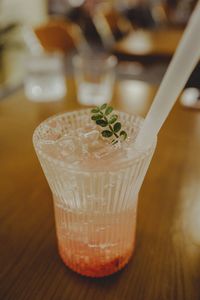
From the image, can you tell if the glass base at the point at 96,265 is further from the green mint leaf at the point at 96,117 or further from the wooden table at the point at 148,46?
the wooden table at the point at 148,46

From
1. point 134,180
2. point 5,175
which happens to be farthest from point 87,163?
point 5,175

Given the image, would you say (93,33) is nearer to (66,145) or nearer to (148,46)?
(148,46)

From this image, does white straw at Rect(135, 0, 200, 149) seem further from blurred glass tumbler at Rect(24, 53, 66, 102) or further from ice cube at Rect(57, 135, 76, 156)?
blurred glass tumbler at Rect(24, 53, 66, 102)

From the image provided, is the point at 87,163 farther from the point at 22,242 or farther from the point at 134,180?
the point at 22,242

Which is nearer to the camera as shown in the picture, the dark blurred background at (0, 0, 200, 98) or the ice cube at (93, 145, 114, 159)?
the ice cube at (93, 145, 114, 159)

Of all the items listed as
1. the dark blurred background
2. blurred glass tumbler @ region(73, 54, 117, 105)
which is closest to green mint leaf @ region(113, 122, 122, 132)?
blurred glass tumbler @ region(73, 54, 117, 105)

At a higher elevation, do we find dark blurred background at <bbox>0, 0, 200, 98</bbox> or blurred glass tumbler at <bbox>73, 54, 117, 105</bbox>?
blurred glass tumbler at <bbox>73, 54, 117, 105</bbox>
